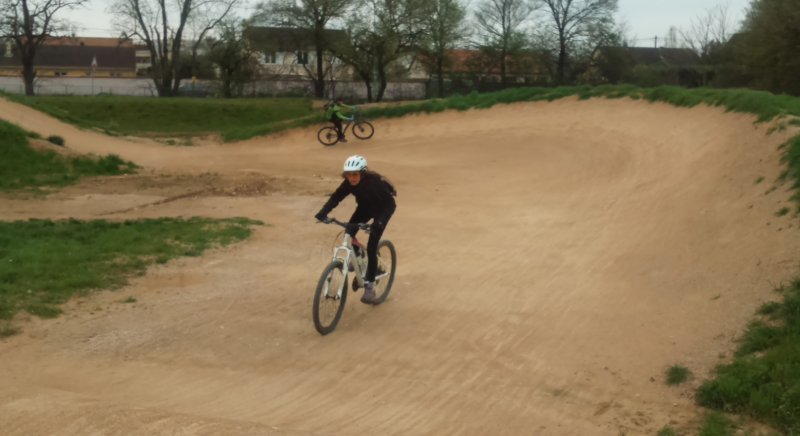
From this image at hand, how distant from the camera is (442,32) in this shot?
185 ft

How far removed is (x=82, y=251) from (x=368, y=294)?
13.4 ft

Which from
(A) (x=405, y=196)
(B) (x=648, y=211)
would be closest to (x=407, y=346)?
(B) (x=648, y=211)

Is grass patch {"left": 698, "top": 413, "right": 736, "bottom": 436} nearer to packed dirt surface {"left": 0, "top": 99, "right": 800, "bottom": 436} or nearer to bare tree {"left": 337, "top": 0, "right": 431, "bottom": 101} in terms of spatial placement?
packed dirt surface {"left": 0, "top": 99, "right": 800, "bottom": 436}

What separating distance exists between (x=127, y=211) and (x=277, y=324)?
7572 millimetres

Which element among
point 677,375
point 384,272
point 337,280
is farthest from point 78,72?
point 677,375

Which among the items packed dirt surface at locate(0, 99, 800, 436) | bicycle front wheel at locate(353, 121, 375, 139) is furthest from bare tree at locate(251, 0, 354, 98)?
packed dirt surface at locate(0, 99, 800, 436)

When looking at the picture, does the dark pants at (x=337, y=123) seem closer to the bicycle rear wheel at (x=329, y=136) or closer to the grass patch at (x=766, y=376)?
the bicycle rear wheel at (x=329, y=136)

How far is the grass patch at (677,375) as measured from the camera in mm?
6734

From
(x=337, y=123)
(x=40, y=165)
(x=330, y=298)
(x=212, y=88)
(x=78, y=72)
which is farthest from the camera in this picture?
(x=78, y=72)

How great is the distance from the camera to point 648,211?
1412cm

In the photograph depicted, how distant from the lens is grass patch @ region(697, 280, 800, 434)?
18.5ft

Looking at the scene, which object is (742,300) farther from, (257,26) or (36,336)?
(257,26)

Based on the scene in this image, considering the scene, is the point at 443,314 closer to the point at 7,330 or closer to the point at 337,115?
the point at 7,330

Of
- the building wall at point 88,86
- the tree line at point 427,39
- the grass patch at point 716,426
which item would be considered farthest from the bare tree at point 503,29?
the grass patch at point 716,426
